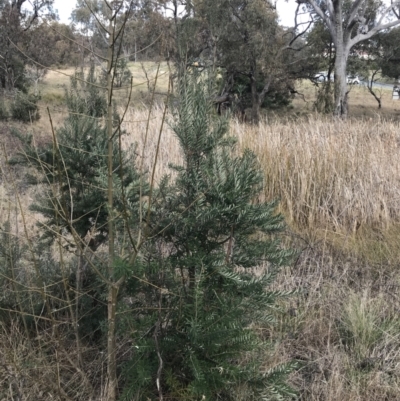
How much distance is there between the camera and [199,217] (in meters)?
1.95

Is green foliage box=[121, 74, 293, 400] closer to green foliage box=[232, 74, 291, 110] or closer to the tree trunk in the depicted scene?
the tree trunk

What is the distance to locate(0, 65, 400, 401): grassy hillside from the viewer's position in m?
2.16


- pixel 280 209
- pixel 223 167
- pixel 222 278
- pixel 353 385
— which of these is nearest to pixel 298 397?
pixel 353 385

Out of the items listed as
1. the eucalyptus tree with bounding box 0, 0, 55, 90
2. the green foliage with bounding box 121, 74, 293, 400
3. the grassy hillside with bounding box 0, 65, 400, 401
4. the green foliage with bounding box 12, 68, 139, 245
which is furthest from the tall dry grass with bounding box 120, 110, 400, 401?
the eucalyptus tree with bounding box 0, 0, 55, 90

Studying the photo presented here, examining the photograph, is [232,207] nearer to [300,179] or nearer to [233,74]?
[300,179]

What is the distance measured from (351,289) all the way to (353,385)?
3.24ft

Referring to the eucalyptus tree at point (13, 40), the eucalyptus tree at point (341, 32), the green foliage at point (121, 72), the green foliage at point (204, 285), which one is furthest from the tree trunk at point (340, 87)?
the green foliage at point (204, 285)

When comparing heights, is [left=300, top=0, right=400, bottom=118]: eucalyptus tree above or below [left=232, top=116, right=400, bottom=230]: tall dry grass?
above

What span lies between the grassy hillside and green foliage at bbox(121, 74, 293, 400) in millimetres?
317

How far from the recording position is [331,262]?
11.1ft

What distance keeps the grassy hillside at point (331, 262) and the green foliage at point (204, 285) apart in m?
0.32

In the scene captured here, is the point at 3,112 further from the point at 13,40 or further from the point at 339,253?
the point at 339,253

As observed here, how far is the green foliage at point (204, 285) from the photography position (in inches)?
71.6

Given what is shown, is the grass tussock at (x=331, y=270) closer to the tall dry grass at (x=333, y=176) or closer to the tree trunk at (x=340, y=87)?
the tall dry grass at (x=333, y=176)
